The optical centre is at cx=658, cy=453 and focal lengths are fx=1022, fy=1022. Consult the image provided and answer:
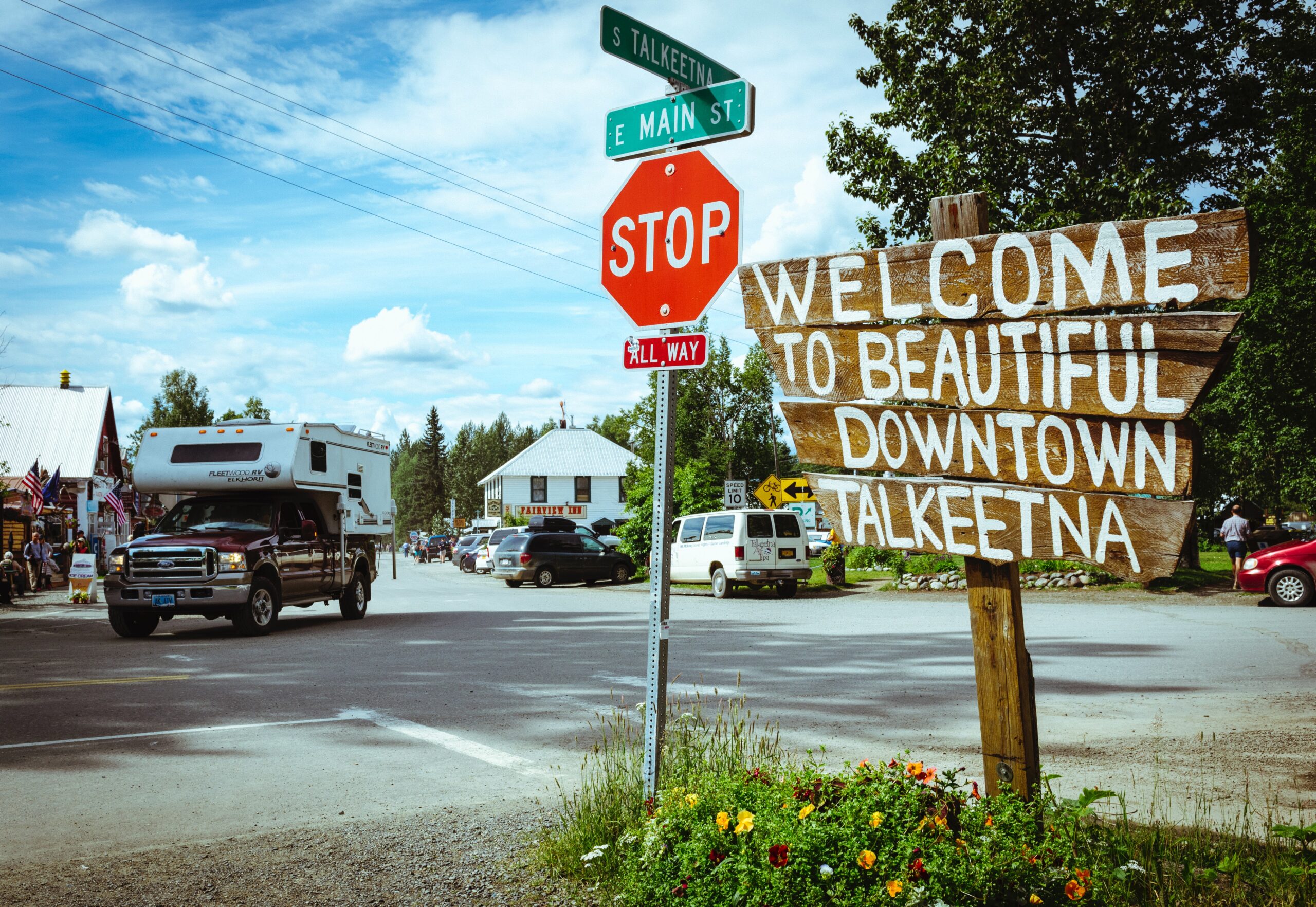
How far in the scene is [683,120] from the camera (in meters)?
4.41

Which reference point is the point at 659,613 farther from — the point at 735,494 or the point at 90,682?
the point at 735,494

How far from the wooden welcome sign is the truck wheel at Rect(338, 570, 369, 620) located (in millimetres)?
15676

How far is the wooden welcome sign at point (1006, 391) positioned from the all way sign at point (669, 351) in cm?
32

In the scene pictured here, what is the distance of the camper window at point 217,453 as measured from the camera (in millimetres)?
16047

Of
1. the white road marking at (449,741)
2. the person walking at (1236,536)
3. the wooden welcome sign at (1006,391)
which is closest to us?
the wooden welcome sign at (1006,391)

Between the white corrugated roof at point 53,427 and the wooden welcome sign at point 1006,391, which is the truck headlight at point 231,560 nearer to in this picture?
the wooden welcome sign at point 1006,391

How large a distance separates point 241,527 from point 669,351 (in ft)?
43.9

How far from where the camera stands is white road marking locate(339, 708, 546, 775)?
6.67m

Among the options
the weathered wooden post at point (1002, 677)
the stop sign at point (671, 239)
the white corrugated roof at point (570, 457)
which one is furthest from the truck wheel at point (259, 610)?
the white corrugated roof at point (570, 457)

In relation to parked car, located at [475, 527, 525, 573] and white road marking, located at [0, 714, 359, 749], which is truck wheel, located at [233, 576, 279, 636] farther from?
parked car, located at [475, 527, 525, 573]

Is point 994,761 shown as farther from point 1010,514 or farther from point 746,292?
point 746,292

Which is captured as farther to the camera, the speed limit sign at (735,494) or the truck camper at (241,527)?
the speed limit sign at (735,494)

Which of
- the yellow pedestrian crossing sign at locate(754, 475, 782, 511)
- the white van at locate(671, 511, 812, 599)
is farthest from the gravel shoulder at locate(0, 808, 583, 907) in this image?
the yellow pedestrian crossing sign at locate(754, 475, 782, 511)

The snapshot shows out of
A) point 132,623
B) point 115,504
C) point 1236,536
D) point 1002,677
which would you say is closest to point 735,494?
point 1236,536
